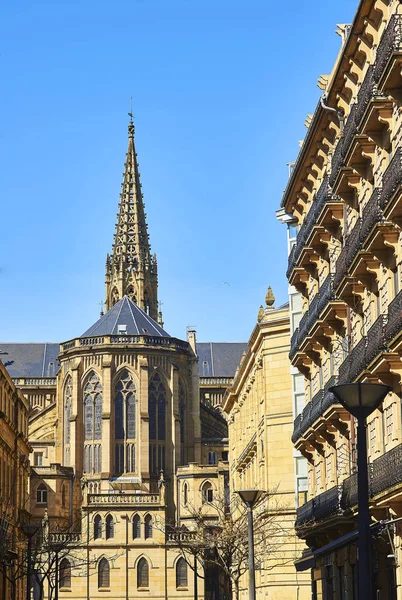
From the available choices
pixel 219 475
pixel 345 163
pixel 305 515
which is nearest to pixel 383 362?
pixel 345 163

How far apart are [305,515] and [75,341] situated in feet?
317

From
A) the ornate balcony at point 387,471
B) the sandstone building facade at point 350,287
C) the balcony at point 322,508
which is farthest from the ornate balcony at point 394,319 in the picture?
the balcony at point 322,508

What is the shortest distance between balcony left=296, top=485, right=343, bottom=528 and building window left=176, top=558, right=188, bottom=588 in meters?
70.6

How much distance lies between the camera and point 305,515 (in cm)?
4756

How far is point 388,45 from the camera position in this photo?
31484mm

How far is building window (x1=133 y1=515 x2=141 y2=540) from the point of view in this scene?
12075 centimetres

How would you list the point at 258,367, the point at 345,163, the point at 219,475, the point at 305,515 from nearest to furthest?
the point at 345,163
the point at 305,515
the point at 258,367
the point at 219,475

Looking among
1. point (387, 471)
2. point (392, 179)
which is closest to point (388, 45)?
point (392, 179)

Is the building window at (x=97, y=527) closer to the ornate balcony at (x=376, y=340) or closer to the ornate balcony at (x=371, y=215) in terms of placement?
the ornate balcony at (x=371, y=215)

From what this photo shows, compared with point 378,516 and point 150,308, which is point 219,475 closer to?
point 150,308

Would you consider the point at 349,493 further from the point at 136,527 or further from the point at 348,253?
the point at 136,527

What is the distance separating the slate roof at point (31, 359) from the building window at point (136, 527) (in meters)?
48.0

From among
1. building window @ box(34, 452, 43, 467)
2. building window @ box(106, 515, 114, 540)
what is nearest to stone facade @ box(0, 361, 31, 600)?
building window @ box(106, 515, 114, 540)

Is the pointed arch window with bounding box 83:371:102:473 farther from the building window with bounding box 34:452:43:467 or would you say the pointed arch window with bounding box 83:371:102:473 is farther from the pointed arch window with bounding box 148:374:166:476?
the building window with bounding box 34:452:43:467
